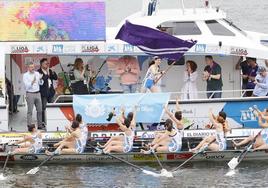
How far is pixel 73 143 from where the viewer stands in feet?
79.4

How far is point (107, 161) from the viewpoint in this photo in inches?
971

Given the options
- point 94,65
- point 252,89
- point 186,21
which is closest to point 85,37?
point 94,65

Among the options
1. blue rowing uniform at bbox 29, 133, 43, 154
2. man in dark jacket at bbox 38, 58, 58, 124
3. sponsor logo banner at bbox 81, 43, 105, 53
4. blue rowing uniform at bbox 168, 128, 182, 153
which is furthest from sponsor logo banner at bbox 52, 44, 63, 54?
blue rowing uniform at bbox 168, 128, 182, 153

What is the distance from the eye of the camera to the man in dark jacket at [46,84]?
2530 centimetres

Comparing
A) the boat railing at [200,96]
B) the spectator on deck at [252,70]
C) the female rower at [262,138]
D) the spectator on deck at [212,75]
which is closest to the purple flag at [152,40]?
the spectator on deck at [212,75]

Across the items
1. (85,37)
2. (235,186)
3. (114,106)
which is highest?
(85,37)

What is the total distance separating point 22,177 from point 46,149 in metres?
1.37

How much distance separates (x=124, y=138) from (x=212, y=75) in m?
3.17

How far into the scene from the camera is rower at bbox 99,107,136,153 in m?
24.0

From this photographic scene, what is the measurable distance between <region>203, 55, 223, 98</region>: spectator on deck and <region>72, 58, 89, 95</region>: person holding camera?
3.44m

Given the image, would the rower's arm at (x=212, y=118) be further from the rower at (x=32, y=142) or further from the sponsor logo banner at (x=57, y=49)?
the rower at (x=32, y=142)

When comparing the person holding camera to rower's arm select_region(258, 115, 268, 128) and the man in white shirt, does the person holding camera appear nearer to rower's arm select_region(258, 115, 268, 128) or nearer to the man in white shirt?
the man in white shirt

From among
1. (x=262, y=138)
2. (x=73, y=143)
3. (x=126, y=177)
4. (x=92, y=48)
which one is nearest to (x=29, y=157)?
(x=73, y=143)

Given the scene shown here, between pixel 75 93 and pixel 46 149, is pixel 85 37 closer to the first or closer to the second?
pixel 75 93
